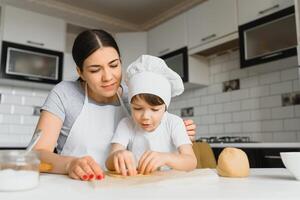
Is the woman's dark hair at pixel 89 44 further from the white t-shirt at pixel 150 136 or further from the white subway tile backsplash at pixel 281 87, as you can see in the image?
the white subway tile backsplash at pixel 281 87

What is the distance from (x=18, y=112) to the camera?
3.20 metres

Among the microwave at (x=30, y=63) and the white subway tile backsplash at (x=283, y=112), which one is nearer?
the white subway tile backsplash at (x=283, y=112)

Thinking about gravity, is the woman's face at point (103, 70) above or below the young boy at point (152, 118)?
above

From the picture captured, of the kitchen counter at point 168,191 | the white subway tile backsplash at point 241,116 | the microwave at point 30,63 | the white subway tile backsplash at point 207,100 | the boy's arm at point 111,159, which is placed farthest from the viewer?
the white subway tile backsplash at point 207,100

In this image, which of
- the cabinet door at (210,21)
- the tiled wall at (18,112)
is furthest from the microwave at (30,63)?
the cabinet door at (210,21)

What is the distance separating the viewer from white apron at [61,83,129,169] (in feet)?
3.83

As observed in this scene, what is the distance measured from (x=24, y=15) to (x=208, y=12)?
1.78 m

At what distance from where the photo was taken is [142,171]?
2.55 feet

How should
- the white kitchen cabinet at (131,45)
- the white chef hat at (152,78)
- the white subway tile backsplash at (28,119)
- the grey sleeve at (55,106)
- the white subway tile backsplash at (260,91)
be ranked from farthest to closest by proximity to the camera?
the white kitchen cabinet at (131,45) → the white subway tile backsplash at (28,119) → the white subway tile backsplash at (260,91) → the grey sleeve at (55,106) → the white chef hat at (152,78)

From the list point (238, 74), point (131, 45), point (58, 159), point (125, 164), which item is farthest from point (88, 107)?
point (131, 45)

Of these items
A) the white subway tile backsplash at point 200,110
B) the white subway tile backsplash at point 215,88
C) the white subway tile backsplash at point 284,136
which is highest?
the white subway tile backsplash at point 215,88

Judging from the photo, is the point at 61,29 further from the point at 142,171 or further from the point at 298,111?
the point at 142,171

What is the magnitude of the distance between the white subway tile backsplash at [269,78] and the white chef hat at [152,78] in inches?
68.5

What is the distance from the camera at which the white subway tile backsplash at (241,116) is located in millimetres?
2758
